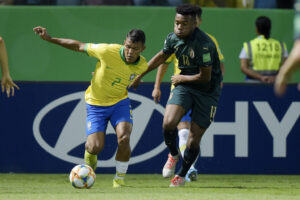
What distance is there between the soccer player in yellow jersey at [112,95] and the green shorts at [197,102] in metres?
0.55

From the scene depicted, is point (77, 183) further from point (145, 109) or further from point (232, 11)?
point (232, 11)

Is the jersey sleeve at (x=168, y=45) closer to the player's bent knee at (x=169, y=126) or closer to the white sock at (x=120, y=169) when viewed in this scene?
the player's bent knee at (x=169, y=126)

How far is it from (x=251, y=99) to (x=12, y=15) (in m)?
4.01

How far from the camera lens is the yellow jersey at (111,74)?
812 centimetres

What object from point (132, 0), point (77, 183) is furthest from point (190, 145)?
point (132, 0)

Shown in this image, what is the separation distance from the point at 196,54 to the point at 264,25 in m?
3.17

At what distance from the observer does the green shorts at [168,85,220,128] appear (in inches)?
311

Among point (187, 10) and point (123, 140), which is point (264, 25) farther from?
point (123, 140)

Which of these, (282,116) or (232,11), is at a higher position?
(232,11)

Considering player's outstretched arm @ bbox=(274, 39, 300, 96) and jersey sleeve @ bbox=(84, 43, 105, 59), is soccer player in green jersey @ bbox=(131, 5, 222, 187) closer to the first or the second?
jersey sleeve @ bbox=(84, 43, 105, 59)

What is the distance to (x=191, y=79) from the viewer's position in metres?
7.77

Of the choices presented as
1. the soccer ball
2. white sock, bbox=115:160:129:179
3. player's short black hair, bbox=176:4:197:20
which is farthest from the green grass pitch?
player's short black hair, bbox=176:4:197:20

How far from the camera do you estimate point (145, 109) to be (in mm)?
9883

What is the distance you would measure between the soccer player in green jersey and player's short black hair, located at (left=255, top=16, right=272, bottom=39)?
104 inches
